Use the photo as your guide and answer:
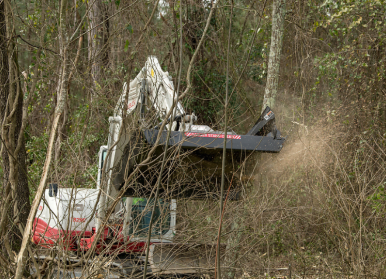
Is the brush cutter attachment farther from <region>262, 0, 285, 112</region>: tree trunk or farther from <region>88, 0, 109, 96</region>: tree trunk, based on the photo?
<region>262, 0, 285, 112</region>: tree trunk

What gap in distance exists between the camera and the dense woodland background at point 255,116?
16.4ft

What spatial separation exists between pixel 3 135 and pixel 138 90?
2539 millimetres

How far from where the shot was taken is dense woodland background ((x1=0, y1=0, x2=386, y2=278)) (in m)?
5.01

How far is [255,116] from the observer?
11.3 meters

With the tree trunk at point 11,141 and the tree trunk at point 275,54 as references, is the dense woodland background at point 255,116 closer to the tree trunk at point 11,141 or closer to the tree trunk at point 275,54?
the tree trunk at point 11,141

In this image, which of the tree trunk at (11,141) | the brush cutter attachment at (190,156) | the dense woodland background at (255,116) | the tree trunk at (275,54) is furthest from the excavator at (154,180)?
the tree trunk at (275,54)

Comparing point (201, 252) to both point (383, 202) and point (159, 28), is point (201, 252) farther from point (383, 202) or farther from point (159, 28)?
point (159, 28)

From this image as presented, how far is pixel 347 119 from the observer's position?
1009cm

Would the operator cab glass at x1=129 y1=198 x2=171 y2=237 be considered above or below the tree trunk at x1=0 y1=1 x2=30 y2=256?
below

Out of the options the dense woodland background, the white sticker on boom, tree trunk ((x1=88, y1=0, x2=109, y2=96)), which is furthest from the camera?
the white sticker on boom

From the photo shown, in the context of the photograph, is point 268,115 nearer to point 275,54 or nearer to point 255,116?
point 275,54

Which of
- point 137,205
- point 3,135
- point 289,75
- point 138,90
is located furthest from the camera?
point 289,75

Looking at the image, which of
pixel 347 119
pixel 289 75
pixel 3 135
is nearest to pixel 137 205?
pixel 3 135

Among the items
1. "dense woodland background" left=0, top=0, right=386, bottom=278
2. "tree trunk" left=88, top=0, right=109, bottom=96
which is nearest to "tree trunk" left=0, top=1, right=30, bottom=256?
"dense woodland background" left=0, top=0, right=386, bottom=278
